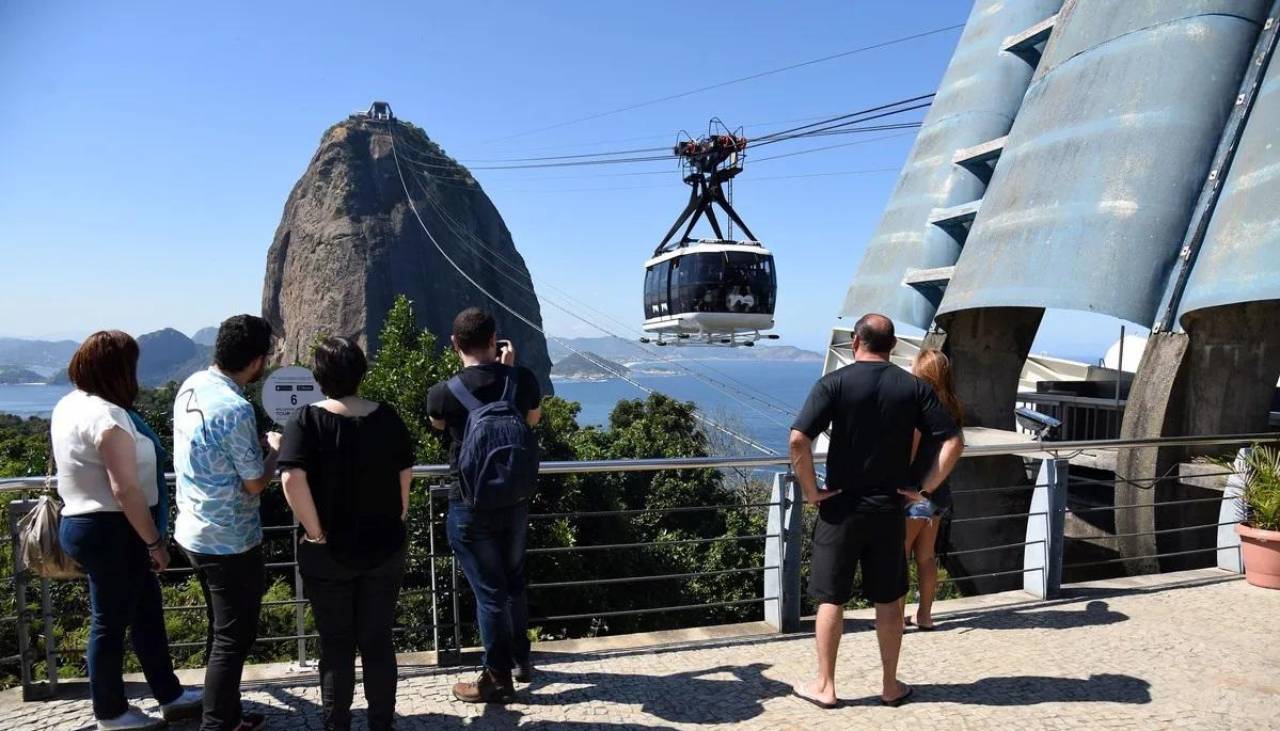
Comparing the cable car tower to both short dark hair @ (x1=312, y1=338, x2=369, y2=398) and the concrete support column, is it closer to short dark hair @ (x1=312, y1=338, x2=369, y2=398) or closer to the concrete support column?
the concrete support column

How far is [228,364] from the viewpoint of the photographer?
300 centimetres

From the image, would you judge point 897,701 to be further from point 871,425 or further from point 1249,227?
point 1249,227

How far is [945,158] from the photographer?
16.7 m

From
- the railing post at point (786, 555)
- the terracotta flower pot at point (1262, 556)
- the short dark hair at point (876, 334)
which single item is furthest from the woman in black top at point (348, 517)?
the terracotta flower pot at point (1262, 556)

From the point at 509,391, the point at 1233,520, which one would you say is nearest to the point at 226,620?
the point at 509,391

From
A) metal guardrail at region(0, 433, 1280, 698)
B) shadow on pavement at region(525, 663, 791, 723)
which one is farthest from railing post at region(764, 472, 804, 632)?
shadow on pavement at region(525, 663, 791, 723)

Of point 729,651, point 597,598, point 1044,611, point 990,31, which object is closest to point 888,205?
point 990,31

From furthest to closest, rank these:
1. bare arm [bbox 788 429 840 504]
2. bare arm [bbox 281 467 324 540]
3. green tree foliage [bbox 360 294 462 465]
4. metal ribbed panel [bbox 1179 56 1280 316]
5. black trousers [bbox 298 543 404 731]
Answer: green tree foliage [bbox 360 294 462 465], metal ribbed panel [bbox 1179 56 1280 316], bare arm [bbox 788 429 840 504], black trousers [bbox 298 543 404 731], bare arm [bbox 281 467 324 540]

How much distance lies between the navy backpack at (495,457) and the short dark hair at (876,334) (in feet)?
5.01

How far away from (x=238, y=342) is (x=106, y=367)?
0.51m

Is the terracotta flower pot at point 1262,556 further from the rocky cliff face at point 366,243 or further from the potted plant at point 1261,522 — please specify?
the rocky cliff face at point 366,243

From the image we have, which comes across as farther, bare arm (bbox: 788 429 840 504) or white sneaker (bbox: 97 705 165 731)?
bare arm (bbox: 788 429 840 504)

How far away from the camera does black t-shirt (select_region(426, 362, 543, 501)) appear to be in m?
3.45

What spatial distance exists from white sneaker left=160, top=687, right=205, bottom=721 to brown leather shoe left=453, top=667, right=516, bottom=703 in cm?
106
